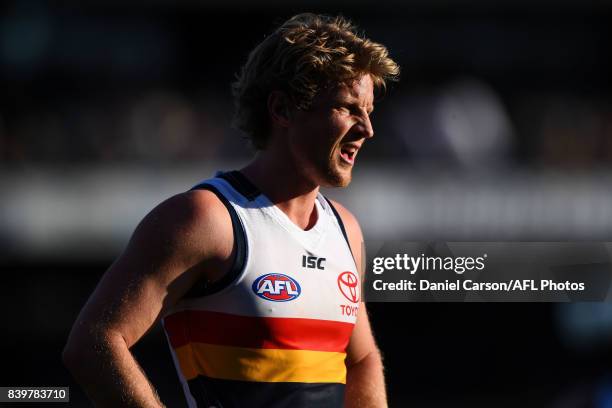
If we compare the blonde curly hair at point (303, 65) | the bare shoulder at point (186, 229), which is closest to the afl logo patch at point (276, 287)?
the bare shoulder at point (186, 229)

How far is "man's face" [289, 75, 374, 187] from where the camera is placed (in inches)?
160

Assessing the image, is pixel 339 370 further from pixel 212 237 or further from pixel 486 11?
pixel 486 11

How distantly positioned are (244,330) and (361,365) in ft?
2.37

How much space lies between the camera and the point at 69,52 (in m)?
16.4

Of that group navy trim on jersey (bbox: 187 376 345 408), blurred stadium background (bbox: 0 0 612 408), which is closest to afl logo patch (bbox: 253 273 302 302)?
navy trim on jersey (bbox: 187 376 345 408)

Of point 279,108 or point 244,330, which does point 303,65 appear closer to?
point 279,108

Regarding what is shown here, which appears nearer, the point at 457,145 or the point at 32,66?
the point at 457,145

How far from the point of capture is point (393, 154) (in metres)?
14.3

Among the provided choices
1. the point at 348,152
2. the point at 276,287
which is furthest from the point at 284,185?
the point at 276,287

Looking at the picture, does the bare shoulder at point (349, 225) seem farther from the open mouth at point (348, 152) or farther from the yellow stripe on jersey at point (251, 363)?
the yellow stripe on jersey at point (251, 363)

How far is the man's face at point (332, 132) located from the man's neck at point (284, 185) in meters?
0.05

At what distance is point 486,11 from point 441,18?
2.57ft

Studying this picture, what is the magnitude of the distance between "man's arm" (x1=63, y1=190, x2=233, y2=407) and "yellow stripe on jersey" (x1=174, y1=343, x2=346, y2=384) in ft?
0.77

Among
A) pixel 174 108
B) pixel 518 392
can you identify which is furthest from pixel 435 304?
pixel 174 108
